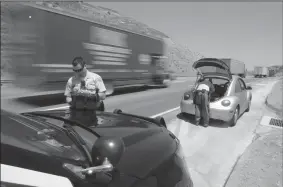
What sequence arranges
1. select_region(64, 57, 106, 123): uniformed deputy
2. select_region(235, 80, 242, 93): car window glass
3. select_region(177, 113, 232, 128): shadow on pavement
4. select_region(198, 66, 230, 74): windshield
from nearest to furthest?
select_region(64, 57, 106, 123): uniformed deputy < select_region(177, 113, 232, 128): shadow on pavement < select_region(235, 80, 242, 93): car window glass < select_region(198, 66, 230, 74): windshield

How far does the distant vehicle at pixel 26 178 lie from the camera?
1.24m

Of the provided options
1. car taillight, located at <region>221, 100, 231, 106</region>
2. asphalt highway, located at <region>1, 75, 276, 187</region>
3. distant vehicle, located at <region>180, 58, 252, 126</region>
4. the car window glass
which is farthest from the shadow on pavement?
the car window glass

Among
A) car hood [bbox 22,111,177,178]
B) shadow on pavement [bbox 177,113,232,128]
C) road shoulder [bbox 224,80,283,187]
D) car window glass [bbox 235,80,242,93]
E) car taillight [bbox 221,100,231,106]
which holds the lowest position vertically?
shadow on pavement [bbox 177,113,232,128]

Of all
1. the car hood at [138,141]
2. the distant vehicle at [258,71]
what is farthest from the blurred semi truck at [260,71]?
the car hood at [138,141]

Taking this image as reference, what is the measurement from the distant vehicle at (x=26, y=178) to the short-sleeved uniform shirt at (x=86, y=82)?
336cm

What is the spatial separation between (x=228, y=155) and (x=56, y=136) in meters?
4.27

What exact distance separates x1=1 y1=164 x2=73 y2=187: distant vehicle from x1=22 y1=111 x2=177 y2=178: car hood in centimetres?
46

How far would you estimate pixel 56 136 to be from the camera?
1861 mm

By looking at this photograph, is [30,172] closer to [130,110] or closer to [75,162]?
[75,162]

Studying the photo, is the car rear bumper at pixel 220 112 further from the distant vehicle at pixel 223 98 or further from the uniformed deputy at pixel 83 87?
the uniformed deputy at pixel 83 87

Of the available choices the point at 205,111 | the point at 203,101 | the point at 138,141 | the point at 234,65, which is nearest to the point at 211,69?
the point at 203,101

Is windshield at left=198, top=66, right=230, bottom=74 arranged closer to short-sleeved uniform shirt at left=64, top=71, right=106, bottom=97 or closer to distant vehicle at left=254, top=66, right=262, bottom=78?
short-sleeved uniform shirt at left=64, top=71, right=106, bottom=97

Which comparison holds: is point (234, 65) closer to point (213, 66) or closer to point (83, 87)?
point (213, 66)

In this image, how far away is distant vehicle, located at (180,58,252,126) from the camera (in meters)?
7.63
